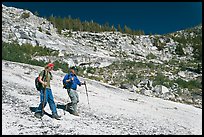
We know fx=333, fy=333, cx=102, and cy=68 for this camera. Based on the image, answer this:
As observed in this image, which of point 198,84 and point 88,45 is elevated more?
point 88,45

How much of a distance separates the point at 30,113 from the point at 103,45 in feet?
111

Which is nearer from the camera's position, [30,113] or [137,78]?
[30,113]

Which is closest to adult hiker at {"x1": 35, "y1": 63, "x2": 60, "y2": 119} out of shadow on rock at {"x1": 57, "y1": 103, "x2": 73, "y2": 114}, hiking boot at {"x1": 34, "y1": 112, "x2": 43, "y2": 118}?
hiking boot at {"x1": 34, "y1": 112, "x2": 43, "y2": 118}

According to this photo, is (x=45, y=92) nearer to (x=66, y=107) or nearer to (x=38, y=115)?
(x=38, y=115)

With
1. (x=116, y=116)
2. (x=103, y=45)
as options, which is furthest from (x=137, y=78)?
(x=103, y=45)

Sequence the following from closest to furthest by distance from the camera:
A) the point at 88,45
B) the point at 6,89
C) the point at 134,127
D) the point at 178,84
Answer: the point at 134,127, the point at 6,89, the point at 178,84, the point at 88,45

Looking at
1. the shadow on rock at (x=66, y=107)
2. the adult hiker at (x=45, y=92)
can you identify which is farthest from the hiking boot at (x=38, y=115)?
the shadow on rock at (x=66, y=107)

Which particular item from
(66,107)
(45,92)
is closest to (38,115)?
(45,92)

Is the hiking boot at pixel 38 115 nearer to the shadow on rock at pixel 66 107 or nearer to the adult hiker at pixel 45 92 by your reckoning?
the adult hiker at pixel 45 92

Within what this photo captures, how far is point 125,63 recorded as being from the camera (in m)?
31.8

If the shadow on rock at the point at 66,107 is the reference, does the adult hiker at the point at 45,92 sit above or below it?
above

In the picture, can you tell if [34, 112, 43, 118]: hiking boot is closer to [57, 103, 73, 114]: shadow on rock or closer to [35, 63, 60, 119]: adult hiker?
[35, 63, 60, 119]: adult hiker

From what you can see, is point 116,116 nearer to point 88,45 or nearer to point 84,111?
point 84,111

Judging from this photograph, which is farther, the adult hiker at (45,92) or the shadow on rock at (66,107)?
the shadow on rock at (66,107)
